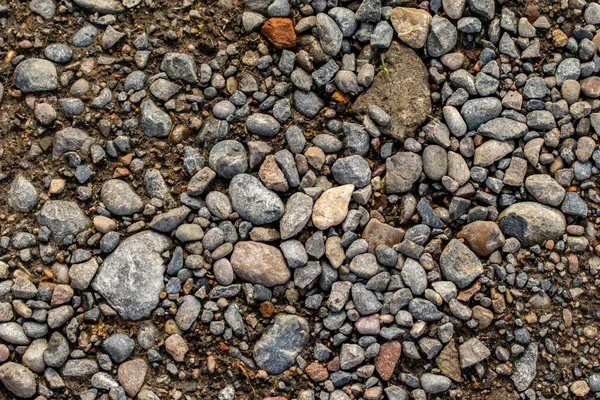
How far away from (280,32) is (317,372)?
6.28 ft

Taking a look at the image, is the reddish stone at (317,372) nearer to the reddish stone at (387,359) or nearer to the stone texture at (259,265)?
the reddish stone at (387,359)

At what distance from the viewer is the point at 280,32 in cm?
360

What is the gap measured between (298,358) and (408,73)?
1738 millimetres

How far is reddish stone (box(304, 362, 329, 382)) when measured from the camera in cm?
330

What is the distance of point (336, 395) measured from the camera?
10.7 feet

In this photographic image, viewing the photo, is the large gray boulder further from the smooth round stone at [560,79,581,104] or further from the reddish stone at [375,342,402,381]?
the smooth round stone at [560,79,581,104]

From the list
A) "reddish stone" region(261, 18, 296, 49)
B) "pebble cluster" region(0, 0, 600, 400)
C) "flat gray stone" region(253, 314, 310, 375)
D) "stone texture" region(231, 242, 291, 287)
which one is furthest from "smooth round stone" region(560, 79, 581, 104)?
"flat gray stone" region(253, 314, 310, 375)

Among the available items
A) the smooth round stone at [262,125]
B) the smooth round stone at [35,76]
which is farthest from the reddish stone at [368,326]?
the smooth round stone at [35,76]

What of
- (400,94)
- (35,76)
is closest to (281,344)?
(400,94)

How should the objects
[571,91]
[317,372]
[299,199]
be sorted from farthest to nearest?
[571,91]
[299,199]
[317,372]

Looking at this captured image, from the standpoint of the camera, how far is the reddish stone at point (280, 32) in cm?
360

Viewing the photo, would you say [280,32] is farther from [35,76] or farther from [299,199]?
[35,76]

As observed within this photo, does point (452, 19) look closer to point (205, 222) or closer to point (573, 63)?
point (573, 63)

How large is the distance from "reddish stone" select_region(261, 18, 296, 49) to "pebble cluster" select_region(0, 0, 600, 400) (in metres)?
0.01
